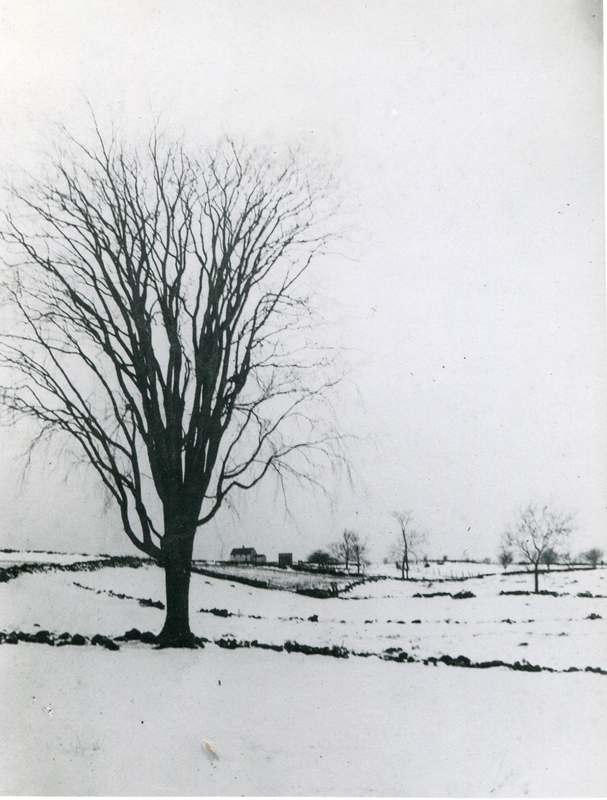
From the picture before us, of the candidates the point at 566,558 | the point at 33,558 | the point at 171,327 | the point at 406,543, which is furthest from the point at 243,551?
the point at 566,558

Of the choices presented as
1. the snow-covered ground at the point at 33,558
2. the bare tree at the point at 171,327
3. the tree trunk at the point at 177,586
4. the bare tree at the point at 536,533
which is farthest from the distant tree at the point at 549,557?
the snow-covered ground at the point at 33,558

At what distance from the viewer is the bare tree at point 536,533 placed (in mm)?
4219

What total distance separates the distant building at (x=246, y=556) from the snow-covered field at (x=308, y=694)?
0.19 metres

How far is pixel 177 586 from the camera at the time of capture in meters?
4.25

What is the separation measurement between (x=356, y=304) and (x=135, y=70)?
2436 mm

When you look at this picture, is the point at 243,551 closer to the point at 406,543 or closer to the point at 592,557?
the point at 406,543

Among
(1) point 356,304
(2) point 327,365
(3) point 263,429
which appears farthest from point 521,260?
(3) point 263,429

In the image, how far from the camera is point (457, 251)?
14.9 feet

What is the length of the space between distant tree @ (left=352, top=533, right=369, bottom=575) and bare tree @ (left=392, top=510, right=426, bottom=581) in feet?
0.65

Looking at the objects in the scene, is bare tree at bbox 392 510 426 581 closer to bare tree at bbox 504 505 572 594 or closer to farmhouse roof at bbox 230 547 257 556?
bare tree at bbox 504 505 572 594

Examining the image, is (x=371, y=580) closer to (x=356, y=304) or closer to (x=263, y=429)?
(x=263, y=429)

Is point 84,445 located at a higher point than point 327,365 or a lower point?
lower

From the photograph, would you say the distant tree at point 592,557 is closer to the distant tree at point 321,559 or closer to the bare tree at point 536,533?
the bare tree at point 536,533

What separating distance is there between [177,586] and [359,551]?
1291 millimetres
